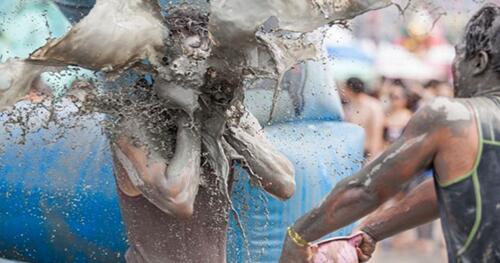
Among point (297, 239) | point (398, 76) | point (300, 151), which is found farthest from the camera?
point (398, 76)

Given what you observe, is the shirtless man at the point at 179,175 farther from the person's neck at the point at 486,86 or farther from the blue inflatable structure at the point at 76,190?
the person's neck at the point at 486,86

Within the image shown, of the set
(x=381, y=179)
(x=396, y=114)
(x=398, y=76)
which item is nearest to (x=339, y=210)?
(x=381, y=179)

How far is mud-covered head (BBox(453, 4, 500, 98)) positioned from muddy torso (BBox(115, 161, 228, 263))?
3.04 ft

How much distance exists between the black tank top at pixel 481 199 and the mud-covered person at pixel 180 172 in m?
0.88

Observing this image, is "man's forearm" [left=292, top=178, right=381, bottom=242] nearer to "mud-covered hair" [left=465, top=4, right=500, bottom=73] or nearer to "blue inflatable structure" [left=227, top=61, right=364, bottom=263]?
"mud-covered hair" [left=465, top=4, right=500, bottom=73]

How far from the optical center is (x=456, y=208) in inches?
96.6

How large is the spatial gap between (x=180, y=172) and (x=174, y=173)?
2 centimetres

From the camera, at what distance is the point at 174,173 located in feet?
10.1

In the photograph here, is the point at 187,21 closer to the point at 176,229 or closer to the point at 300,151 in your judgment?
the point at 176,229

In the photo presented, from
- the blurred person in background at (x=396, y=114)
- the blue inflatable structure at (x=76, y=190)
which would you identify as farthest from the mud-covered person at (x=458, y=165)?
the blurred person in background at (x=396, y=114)

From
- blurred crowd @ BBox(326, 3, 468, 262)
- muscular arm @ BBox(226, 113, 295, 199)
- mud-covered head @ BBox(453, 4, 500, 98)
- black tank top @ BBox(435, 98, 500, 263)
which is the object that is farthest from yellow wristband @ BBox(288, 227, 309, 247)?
blurred crowd @ BBox(326, 3, 468, 262)

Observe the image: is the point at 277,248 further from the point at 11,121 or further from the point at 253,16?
the point at 253,16

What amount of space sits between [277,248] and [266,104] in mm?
571

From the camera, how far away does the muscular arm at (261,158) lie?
3.28 metres
